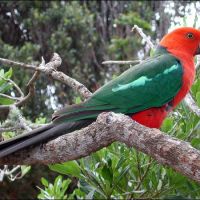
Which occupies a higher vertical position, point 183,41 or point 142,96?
point 183,41

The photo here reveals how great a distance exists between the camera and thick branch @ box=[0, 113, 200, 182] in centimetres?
140

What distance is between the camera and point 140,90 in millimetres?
2092

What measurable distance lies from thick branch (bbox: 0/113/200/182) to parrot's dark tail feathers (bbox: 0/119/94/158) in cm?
3

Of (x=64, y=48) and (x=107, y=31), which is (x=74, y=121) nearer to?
(x=64, y=48)

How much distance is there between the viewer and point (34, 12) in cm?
629

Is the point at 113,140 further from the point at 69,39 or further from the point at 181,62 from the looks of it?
the point at 69,39

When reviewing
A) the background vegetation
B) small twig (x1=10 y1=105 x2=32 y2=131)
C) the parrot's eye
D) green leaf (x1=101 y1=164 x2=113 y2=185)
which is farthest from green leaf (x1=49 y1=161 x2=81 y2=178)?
the background vegetation

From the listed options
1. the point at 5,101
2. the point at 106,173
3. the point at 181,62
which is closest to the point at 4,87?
the point at 5,101

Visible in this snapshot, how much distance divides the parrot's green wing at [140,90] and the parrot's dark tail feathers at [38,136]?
0.06 meters

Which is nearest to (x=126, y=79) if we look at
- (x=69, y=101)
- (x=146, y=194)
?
(x=146, y=194)

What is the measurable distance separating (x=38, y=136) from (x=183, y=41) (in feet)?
3.28

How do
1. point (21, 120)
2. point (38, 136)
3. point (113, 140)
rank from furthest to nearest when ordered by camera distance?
point (21, 120), point (38, 136), point (113, 140)

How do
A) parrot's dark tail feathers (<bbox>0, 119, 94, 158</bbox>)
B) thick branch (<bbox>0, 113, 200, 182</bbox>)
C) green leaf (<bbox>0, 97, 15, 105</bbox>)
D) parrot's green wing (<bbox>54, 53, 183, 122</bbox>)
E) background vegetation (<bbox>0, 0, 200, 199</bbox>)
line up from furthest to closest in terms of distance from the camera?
background vegetation (<bbox>0, 0, 200, 199</bbox>) < green leaf (<bbox>0, 97, 15, 105</bbox>) < parrot's green wing (<bbox>54, 53, 183, 122</bbox>) < parrot's dark tail feathers (<bbox>0, 119, 94, 158</bbox>) < thick branch (<bbox>0, 113, 200, 182</bbox>)

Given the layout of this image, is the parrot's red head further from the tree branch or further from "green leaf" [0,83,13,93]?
"green leaf" [0,83,13,93]
